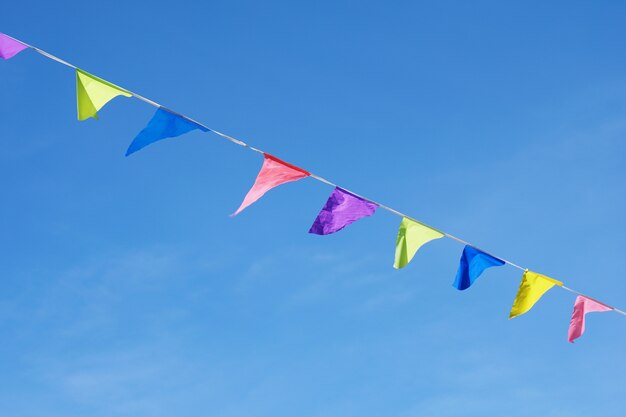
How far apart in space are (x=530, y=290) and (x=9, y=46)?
5446 millimetres

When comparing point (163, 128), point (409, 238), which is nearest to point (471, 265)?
point (409, 238)

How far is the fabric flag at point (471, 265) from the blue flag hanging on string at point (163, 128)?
9.60 ft

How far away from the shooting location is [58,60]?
616 centimetres

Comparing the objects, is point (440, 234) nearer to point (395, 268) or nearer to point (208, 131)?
point (395, 268)

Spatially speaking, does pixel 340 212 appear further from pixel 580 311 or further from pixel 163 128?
pixel 580 311

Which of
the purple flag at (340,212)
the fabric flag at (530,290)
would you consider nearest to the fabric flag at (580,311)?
the fabric flag at (530,290)

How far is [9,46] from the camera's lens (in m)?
6.38

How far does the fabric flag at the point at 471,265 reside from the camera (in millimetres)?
7793

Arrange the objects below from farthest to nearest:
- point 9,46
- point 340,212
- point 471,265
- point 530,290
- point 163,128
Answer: point 530,290
point 471,265
point 340,212
point 163,128
point 9,46

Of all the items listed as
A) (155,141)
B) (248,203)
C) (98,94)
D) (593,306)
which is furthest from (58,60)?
(593,306)

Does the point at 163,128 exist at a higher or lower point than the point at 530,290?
higher

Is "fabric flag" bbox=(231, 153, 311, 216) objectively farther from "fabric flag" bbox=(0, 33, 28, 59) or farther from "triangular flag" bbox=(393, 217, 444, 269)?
"fabric flag" bbox=(0, 33, 28, 59)

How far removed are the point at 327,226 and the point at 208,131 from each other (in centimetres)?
142

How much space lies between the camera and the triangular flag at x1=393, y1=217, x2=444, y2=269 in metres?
7.54
